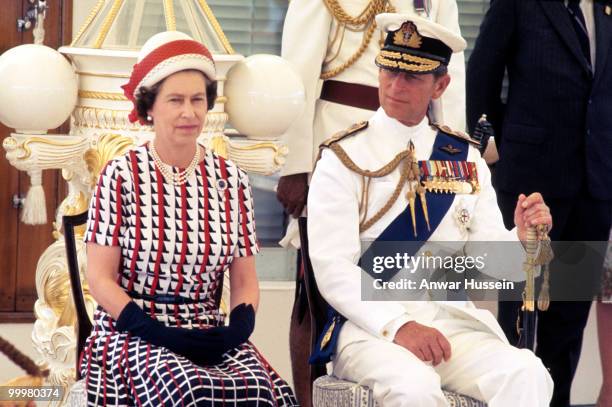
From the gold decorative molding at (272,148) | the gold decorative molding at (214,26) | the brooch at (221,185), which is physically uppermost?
the gold decorative molding at (214,26)

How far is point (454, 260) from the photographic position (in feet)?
11.0

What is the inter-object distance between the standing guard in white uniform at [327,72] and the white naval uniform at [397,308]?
1.62 ft

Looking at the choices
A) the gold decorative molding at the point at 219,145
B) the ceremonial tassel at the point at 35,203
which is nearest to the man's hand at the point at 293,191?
the gold decorative molding at the point at 219,145

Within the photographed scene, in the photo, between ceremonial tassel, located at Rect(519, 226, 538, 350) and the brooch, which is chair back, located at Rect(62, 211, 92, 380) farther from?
ceremonial tassel, located at Rect(519, 226, 538, 350)

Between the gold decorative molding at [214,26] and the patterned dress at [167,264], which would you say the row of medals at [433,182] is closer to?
the patterned dress at [167,264]

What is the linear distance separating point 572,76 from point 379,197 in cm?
115

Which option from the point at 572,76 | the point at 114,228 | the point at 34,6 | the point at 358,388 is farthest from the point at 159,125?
the point at 34,6

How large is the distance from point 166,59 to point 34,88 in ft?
1.62

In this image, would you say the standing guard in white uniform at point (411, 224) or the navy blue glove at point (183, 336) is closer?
the navy blue glove at point (183, 336)

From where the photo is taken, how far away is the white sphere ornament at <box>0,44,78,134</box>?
132 inches

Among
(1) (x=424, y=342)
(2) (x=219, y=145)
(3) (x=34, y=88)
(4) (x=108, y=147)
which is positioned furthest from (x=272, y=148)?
(1) (x=424, y=342)

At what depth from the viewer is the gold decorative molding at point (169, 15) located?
3527mm

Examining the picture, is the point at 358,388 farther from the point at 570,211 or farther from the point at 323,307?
the point at 570,211

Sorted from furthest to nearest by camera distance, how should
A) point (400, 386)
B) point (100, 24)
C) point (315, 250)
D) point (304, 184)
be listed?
1. point (304, 184)
2. point (100, 24)
3. point (315, 250)
4. point (400, 386)
